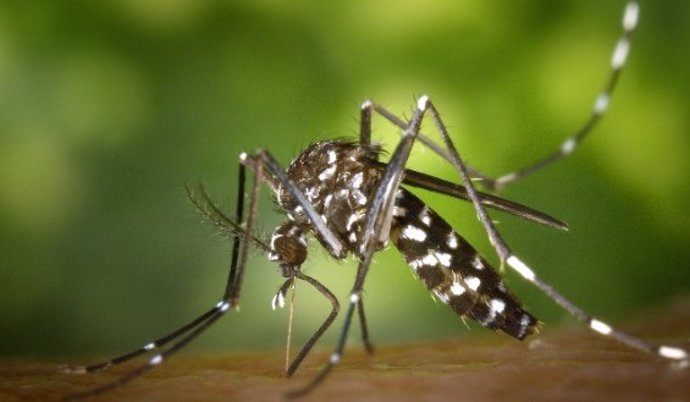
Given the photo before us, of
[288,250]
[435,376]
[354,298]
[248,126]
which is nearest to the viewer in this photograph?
[435,376]

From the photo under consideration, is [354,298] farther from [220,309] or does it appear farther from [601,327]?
[601,327]

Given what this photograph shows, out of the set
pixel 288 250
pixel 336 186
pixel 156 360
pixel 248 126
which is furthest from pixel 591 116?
pixel 248 126

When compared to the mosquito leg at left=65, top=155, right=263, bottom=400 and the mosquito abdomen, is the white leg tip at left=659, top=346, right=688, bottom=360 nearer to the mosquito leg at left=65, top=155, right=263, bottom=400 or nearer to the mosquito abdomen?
the mosquito abdomen

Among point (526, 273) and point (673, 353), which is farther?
point (526, 273)

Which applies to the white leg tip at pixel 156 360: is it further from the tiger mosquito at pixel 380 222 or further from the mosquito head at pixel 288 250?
the mosquito head at pixel 288 250

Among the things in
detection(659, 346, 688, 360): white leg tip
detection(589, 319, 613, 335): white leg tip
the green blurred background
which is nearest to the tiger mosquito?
detection(589, 319, 613, 335): white leg tip

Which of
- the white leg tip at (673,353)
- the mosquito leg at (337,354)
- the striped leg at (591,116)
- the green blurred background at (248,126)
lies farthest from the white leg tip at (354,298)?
the green blurred background at (248,126)
